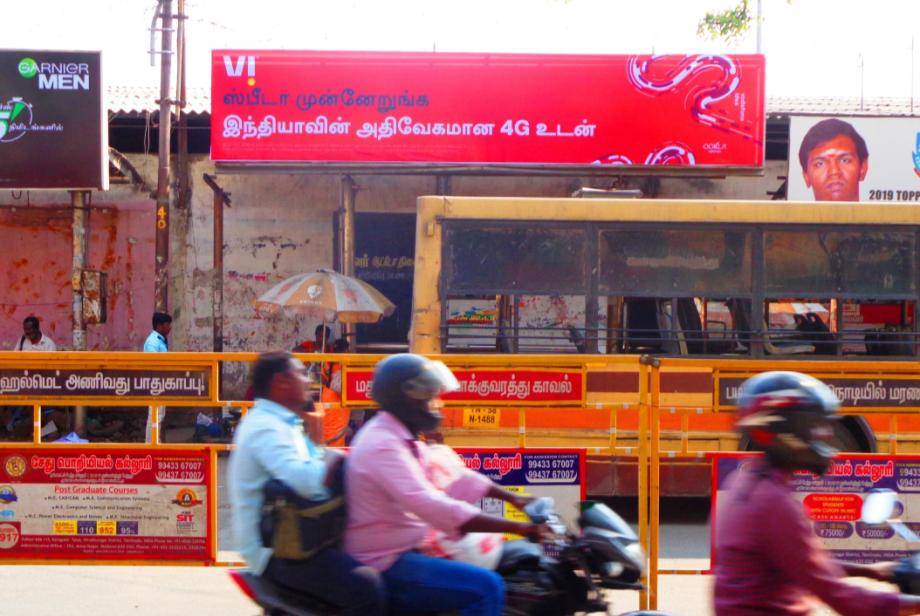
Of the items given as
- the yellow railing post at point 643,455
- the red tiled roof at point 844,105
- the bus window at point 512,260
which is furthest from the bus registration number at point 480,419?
the red tiled roof at point 844,105

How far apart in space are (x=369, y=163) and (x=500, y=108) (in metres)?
1.90

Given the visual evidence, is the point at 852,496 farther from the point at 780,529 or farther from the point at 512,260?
the point at 512,260

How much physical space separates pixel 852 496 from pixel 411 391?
3.28m

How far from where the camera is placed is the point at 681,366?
5.77 metres

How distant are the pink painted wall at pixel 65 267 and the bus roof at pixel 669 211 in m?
8.12

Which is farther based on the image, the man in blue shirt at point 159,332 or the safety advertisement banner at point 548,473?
the man in blue shirt at point 159,332

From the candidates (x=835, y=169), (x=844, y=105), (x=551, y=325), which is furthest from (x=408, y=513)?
(x=844, y=105)

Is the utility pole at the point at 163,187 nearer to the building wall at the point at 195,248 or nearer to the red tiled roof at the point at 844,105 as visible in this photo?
the building wall at the point at 195,248

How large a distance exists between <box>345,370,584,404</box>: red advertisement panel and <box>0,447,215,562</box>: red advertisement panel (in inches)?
36.1

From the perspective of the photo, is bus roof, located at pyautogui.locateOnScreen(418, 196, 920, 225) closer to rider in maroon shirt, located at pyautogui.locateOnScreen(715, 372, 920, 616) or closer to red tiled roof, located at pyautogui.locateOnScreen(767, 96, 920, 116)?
rider in maroon shirt, located at pyautogui.locateOnScreen(715, 372, 920, 616)

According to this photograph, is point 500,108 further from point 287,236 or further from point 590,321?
point 590,321

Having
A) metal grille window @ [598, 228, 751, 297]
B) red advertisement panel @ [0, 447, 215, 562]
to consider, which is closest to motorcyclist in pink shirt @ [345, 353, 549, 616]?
red advertisement panel @ [0, 447, 215, 562]

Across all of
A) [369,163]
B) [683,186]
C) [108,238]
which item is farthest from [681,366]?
[108,238]

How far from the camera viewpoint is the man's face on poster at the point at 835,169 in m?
14.8
